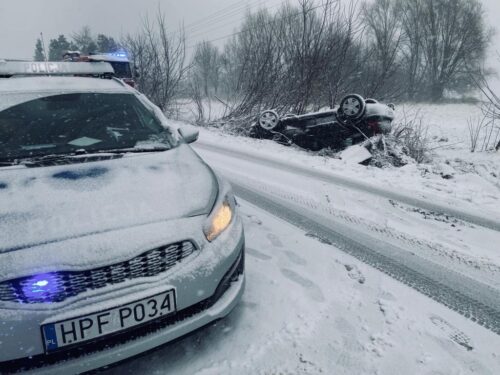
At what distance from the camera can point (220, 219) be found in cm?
218

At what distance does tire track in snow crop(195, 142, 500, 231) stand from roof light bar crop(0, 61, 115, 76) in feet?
12.0

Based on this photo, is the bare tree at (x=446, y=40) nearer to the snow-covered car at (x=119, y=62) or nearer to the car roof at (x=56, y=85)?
the snow-covered car at (x=119, y=62)

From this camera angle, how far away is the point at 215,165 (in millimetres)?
7008

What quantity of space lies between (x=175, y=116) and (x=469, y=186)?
13068 millimetres

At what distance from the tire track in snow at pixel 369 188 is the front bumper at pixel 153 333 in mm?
3265

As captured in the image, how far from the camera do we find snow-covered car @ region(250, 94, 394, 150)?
7.85 meters

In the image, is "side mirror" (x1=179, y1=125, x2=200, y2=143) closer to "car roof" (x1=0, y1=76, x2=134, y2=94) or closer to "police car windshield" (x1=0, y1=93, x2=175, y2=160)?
"police car windshield" (x1=0, y1=93, x2=175, y2=160)

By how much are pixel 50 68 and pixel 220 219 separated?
9.03 feet

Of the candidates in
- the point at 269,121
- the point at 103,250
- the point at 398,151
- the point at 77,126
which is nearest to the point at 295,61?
the point at 269,121

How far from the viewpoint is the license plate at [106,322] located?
1591mm

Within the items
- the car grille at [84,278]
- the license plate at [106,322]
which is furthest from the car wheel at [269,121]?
the license plate at [106,322]

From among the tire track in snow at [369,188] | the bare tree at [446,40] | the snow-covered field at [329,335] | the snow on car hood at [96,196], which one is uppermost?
the bare tree at [446,40]

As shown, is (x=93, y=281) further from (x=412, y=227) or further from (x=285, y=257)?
(x=412, y=227)

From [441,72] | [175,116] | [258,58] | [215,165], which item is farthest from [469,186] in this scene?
[441,72]
